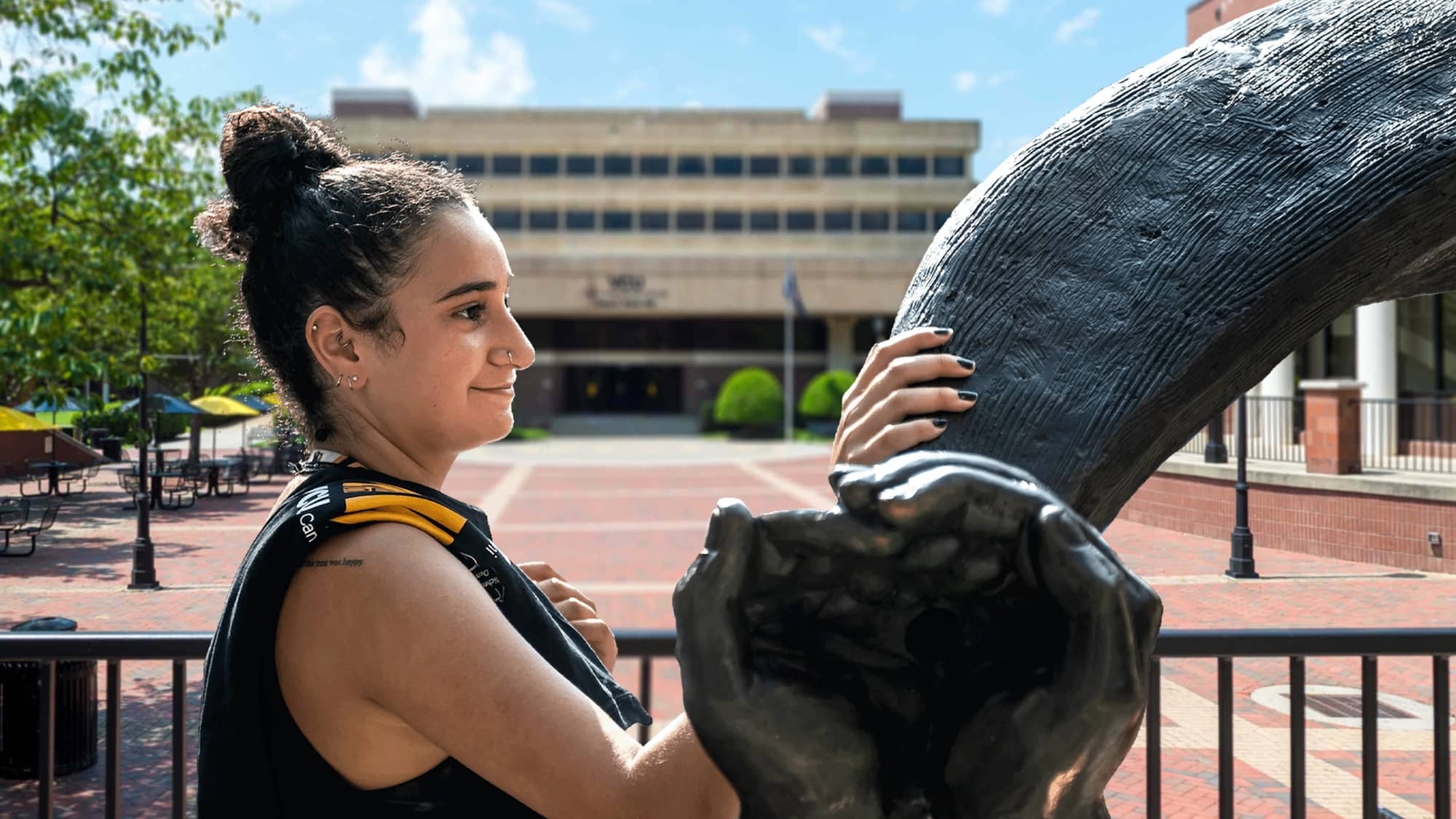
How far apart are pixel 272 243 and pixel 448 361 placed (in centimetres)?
27

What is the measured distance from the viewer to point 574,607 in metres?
1.46

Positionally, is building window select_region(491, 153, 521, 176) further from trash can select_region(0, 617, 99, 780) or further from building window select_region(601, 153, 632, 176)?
trash can select_region(0, 617, 99, 780)

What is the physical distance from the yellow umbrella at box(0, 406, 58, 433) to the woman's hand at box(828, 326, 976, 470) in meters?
3.22

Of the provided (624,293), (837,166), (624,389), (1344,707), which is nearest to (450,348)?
(1344,707)

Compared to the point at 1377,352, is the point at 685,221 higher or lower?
higher

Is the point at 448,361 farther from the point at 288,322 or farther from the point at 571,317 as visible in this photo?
the point at 571,317

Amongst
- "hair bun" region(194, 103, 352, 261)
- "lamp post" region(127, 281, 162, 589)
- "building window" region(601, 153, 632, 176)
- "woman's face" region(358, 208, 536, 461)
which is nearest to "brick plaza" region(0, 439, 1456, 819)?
"lamp post" region(127, 281, 162, 589)

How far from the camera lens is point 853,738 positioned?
659 millimetres

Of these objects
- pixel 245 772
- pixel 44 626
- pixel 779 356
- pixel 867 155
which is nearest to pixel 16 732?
pixel 44 626

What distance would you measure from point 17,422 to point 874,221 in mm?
44512

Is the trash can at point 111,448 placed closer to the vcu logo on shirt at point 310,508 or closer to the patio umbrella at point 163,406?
the patio umbrella at point 163,406

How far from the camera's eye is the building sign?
4338 centimetres

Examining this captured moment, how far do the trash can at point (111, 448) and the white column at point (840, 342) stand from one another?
4088cm

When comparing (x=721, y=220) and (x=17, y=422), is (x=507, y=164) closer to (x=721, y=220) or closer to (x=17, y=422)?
(x=721, y=220)
